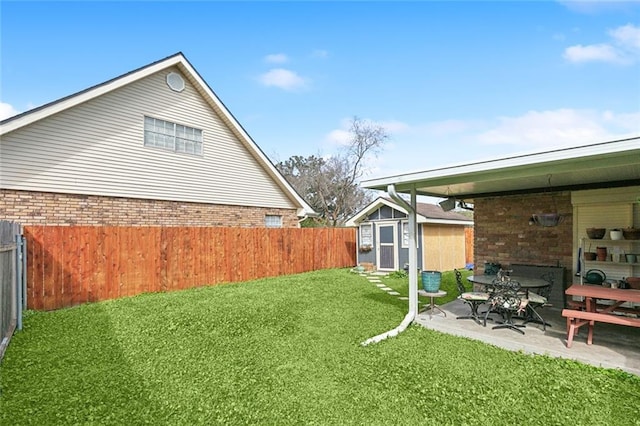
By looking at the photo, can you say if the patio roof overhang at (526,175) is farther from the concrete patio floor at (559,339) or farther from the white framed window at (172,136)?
the white framed window at (172,136)

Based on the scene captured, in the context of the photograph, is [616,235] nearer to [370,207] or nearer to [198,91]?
[370,207]

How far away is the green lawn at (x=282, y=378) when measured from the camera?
128 inches

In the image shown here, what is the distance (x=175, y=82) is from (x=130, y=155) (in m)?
3.09

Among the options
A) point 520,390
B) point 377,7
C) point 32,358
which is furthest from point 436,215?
point 32,358

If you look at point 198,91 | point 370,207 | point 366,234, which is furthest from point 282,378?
point 366,234

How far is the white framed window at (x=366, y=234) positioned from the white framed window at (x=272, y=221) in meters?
4.01

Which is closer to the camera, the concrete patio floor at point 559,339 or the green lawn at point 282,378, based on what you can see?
the green lawn at point 282,378

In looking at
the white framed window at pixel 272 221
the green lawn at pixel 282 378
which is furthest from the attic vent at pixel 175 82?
the green lawn at pixel 282 378

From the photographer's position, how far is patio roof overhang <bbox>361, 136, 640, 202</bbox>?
12.8 feet

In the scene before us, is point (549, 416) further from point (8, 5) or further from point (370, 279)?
point (8, 5)

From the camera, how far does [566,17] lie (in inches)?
319

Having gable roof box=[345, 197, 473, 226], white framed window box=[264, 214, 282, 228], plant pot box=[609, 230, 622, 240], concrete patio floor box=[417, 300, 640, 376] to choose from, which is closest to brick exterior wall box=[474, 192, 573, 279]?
plant pot box=[609, 230, 622, 240]

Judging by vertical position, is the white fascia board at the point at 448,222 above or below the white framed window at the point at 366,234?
above

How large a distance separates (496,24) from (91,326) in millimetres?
11369
